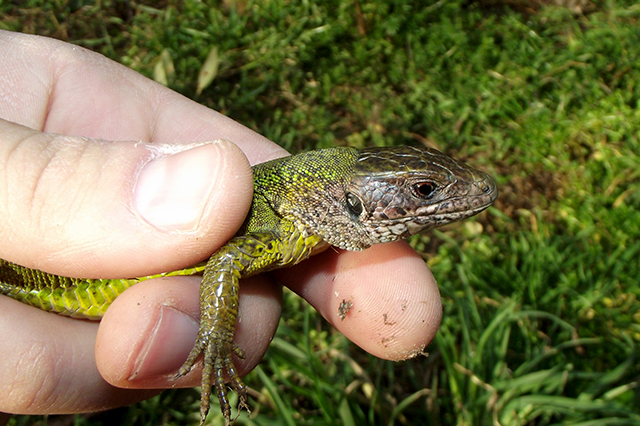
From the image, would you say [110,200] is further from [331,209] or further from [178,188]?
[331,209]

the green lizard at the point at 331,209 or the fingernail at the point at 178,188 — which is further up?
the fingernail at the point at 178,188

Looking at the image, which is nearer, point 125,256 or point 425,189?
point 125,256

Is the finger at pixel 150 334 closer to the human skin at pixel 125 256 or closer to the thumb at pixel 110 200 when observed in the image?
the human skin at pixel 125 256

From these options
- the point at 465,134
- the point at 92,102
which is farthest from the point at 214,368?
the point at 465,134

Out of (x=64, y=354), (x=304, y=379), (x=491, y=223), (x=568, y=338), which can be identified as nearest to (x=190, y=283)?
(x=64, y=354)

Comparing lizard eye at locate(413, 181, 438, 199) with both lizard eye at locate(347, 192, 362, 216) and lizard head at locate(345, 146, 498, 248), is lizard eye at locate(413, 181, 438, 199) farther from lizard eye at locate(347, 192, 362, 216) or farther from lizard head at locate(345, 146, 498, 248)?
lizard eye at locate(347, 192, 362, 216)

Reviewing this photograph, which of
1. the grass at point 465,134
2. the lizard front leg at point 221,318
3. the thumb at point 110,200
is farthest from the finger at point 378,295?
the thumb at point 110,200

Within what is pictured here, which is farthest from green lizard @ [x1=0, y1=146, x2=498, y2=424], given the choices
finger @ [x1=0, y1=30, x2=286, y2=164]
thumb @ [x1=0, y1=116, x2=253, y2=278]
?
finger @ [x1=0, y1=30, x2=286, y2=164]
